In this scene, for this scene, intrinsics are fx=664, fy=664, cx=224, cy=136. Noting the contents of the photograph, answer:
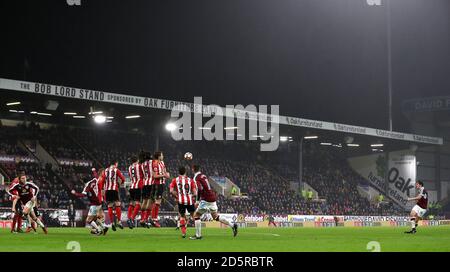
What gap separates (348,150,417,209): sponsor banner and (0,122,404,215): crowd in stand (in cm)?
215

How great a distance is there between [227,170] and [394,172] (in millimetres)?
22296

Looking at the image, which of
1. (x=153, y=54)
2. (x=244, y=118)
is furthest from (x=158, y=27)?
(x=244, y=118)

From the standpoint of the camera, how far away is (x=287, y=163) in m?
68.6

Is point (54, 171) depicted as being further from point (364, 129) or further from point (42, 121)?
point (364, 129)

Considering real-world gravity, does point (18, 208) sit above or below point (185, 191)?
below

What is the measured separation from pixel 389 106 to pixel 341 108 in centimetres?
561

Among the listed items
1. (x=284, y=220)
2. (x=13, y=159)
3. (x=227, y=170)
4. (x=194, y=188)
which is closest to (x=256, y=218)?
(x=284, y=220)

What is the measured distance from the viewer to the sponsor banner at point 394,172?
2785 inches

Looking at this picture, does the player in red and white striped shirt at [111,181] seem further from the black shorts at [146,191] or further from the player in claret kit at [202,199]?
the player in claret kit at [202,199]

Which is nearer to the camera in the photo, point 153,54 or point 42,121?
point 42,121

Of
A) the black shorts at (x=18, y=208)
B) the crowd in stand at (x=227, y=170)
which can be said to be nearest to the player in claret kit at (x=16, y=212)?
the black shorts at (x=18, y=208)

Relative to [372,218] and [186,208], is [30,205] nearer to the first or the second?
[186,208]

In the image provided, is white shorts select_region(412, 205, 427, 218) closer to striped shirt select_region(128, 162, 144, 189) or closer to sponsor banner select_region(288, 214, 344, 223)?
striped shirt select_region(128, 162, 144, 189)

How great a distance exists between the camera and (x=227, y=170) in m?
59.7
